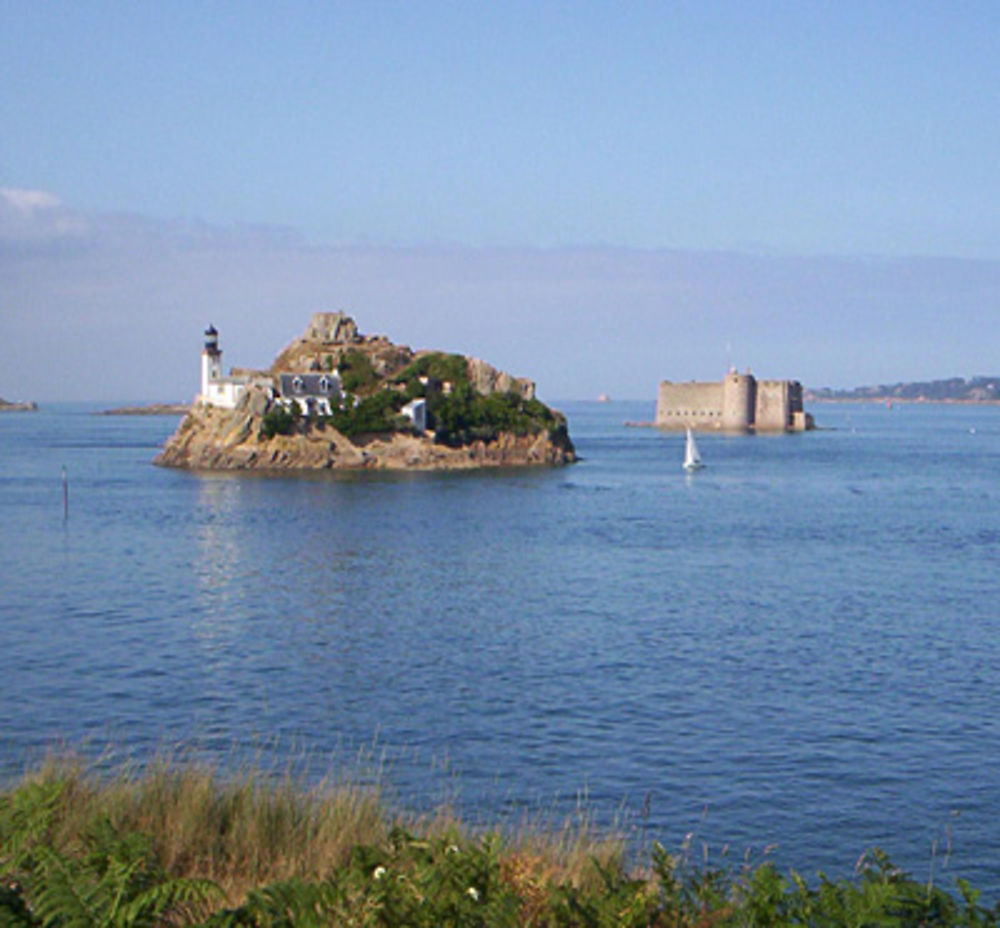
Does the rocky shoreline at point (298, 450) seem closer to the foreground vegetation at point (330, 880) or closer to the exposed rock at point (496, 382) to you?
the exposed rock at point (496, 382)

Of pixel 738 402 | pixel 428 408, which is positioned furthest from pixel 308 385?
pixel 738 402

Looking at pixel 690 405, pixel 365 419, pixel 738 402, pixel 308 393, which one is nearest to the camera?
pixel 365 419

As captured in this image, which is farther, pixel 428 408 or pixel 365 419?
pixel 428 408

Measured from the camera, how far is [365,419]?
9481 centimetres

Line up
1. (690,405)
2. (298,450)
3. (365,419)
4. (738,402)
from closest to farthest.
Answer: (298,450), (365,419), (738,402), (690,405)

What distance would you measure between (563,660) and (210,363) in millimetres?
77965

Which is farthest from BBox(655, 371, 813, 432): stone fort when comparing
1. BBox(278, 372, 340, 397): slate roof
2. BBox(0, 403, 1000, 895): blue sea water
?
BBox(0, 403, 1000, 895): blue sea water

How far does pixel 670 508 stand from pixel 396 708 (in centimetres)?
4623

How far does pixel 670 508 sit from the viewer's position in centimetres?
6844

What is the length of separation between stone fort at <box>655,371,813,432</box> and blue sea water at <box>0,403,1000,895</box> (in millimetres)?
109085

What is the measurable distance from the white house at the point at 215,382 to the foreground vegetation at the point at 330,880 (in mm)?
85376

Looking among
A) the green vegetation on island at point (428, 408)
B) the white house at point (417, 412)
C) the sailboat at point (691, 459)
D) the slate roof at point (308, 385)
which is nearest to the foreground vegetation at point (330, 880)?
the green vegetation on island at point (428, 408)

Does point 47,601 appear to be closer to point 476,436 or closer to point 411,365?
point 476,436

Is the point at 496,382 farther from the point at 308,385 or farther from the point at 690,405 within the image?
the point at 690,405
